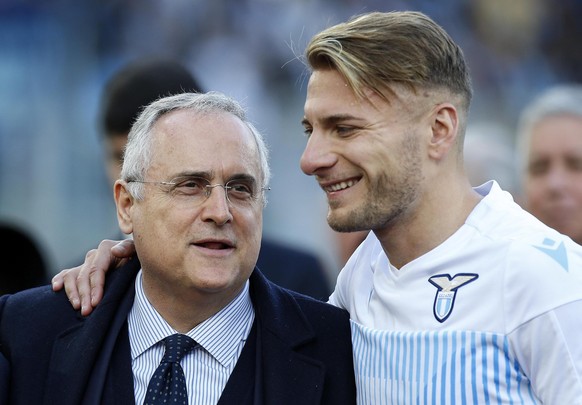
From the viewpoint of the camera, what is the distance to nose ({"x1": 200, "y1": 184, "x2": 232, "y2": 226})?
12.2ft

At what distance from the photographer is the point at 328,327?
397cm

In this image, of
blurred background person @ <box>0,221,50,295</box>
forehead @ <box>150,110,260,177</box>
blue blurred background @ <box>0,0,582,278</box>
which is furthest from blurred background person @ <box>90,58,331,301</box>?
blue blurred background @ <box>0,0,582,278</box>

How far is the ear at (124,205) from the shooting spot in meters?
4.03

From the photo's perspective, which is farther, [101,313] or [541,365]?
[101,313]

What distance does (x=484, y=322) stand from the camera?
3.33 metres

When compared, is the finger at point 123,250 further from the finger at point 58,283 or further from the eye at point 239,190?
the eye at point 239,190

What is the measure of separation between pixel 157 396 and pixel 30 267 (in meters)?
2.30

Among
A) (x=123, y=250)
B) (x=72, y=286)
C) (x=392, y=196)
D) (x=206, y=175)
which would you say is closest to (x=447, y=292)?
(x=392, y=196)

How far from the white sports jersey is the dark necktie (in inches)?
24.4

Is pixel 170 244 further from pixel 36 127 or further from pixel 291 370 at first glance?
pixel 36 127

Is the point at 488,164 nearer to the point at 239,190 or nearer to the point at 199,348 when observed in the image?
the point at 239,190

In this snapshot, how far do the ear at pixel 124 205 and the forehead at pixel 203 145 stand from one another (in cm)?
21

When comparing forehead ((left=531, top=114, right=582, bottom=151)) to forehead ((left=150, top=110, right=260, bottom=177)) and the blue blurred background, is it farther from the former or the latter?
the blue blurred background

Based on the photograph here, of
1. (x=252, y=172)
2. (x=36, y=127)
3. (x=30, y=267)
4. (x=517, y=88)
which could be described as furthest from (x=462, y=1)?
(x=252, y=172)
